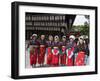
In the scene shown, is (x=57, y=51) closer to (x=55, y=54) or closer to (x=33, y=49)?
(x=55, y=54)

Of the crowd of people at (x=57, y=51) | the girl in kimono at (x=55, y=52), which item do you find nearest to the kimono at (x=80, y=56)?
the crowd of people at (x=57, y=51)

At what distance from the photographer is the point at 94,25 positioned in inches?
56.7

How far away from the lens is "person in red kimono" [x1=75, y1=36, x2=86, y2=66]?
4.59 feet

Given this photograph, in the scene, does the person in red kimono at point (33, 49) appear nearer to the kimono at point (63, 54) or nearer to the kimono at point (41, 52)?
the kimono at point (41, 52)

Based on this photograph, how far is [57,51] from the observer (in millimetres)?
1358

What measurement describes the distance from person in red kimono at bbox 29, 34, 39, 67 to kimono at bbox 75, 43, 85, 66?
20cm

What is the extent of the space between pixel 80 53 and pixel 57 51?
118 mm

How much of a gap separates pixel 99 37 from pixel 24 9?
16.2 inches

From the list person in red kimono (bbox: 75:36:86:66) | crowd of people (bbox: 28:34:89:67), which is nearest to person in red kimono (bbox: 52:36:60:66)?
crowd of people (bbox: 28:34:89:67)

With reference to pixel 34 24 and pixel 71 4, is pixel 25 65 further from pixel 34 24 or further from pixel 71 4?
pixel 71 4

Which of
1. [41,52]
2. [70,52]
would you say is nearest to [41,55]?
[41,52]

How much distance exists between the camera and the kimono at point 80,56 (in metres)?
1.40

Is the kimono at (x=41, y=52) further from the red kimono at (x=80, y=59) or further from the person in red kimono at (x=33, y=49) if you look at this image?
the red kimono at (x=80, y=59)

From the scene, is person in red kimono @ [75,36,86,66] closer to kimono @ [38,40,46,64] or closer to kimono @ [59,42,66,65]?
kimono @ [59,42,66,65]
